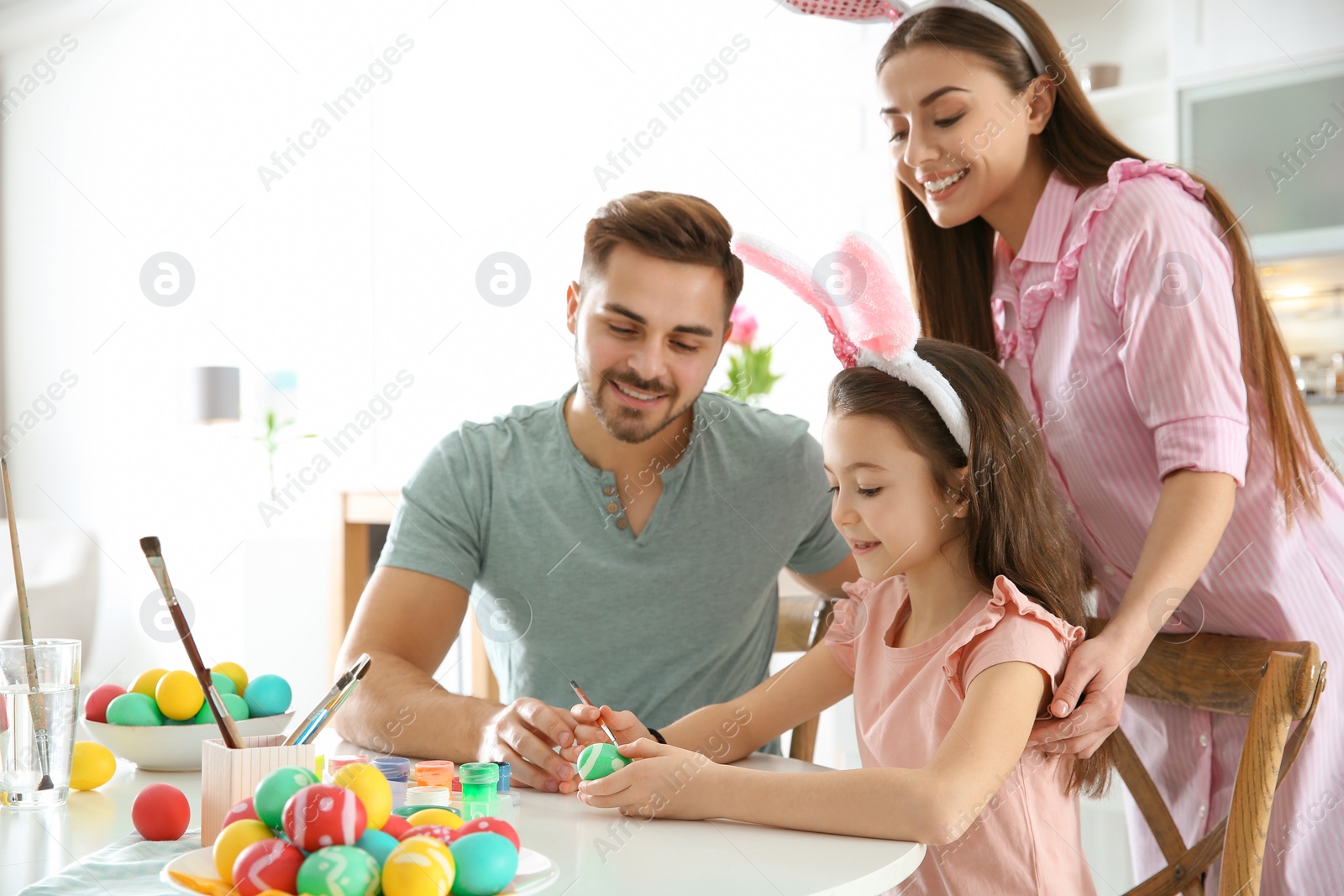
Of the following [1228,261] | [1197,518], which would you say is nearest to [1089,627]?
[1197,518]

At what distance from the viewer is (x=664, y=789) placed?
879 millimetres

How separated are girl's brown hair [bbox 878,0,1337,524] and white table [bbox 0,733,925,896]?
2.14 ft

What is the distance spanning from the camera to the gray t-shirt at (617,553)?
147cm

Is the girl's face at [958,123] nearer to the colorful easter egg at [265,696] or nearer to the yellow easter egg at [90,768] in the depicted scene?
the colorful easter egg at [265,696]

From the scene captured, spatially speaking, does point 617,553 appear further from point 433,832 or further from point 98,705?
point 433,832

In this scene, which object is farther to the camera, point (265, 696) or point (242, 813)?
point (265, 696)

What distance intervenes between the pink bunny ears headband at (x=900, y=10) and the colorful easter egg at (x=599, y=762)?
34.6 inches

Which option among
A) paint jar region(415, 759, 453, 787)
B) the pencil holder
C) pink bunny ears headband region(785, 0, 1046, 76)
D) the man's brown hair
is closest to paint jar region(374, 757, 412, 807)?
paint jar region(415, 759, 453, 787)

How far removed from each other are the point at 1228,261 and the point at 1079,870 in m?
0.62

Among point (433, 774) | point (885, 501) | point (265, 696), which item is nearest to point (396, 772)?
point (433, 774)

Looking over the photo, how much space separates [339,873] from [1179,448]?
831 mm

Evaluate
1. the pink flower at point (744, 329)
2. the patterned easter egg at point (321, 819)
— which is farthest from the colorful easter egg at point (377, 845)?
the pink flower at point (744, 329)

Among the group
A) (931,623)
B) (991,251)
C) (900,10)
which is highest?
(900,10)

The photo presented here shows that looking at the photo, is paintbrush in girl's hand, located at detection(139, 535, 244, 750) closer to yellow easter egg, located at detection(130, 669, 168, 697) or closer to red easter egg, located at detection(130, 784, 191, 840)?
red easter egg, located at detection(130, 784, 191, 840)
